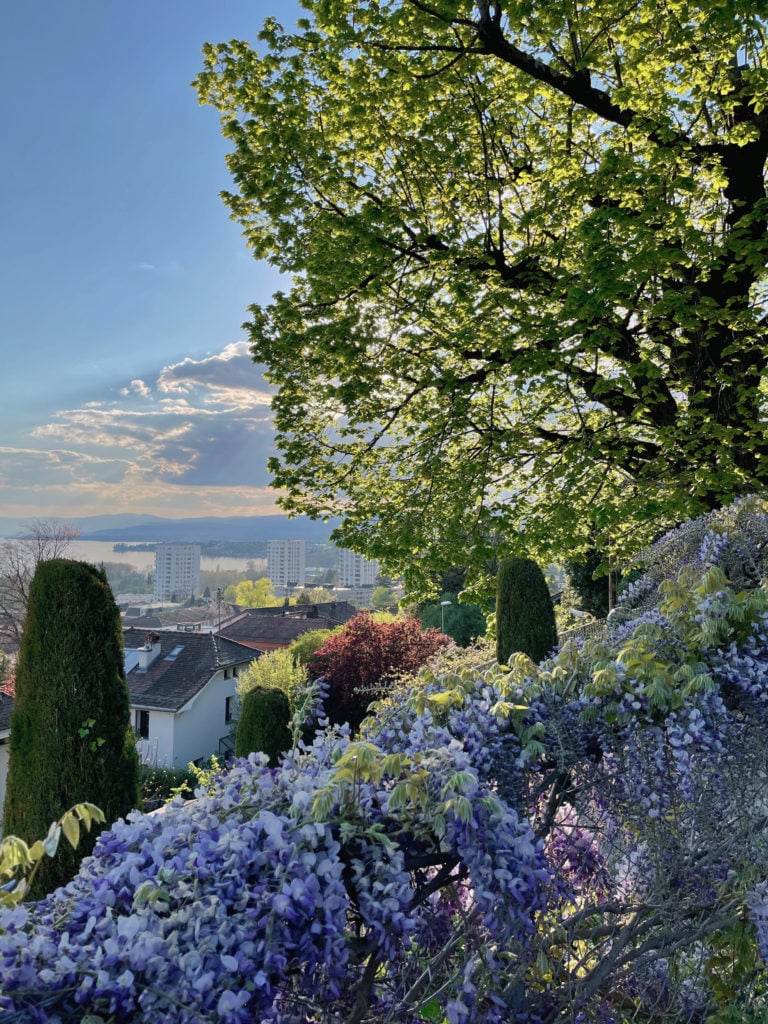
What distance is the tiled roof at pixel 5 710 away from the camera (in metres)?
14.6

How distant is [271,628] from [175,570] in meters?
105

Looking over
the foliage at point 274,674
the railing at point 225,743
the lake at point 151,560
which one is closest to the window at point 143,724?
the railing at point 225,743

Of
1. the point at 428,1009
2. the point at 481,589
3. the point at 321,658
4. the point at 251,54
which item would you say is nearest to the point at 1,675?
the point at 321,658

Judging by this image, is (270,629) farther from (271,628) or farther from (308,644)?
(308,644)

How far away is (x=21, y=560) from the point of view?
81.2 feet

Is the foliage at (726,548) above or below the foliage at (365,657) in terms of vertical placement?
above

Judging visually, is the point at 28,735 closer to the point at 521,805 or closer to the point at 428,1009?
the point at 428,1009

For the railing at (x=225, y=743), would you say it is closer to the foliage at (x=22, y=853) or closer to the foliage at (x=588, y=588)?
the foliage at (x=588, y=588)

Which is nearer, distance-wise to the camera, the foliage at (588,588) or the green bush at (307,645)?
the foliage at (588,588)

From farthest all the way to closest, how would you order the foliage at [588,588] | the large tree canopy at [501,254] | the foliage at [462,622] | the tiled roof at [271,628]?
the tiled roof at [271,628], the foliage at [462,622], the foliage at [588,588], the large tree canopy at [501,254]

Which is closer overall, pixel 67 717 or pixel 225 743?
pixel 67 717

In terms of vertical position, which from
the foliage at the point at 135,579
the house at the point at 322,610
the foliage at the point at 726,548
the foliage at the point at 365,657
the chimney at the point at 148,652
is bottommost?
the foliage at the point at 135,579

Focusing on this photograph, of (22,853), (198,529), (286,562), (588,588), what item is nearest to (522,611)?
(588,588)

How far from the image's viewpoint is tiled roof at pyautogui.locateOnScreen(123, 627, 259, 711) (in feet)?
73.0
